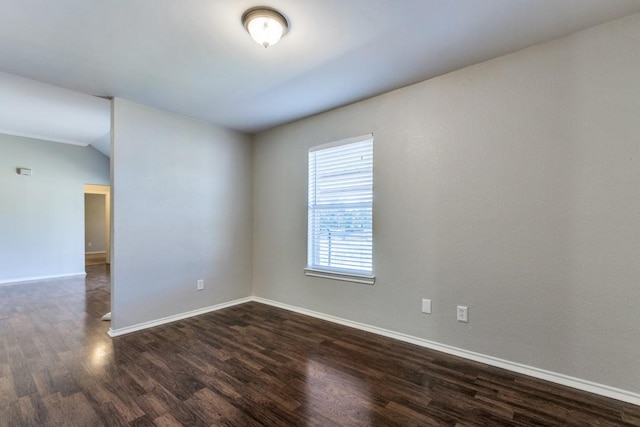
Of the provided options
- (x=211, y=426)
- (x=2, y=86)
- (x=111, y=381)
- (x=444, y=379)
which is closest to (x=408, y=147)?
(x=444, y=379)

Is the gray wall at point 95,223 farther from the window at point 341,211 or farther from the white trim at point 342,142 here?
the white trim at point 342,142

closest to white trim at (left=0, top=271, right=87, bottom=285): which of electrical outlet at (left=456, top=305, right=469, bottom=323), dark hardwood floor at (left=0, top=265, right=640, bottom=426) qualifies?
dark hardwood floor at (left=0, top=265, right=640, bottom=426)

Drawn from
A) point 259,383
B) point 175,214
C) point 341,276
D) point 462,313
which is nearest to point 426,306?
point 462,313

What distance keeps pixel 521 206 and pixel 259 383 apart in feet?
7.81

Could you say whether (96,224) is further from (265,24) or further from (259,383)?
(265,24)

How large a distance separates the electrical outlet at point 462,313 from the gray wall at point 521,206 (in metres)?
0.04

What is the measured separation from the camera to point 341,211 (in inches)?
135

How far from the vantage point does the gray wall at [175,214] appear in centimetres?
317

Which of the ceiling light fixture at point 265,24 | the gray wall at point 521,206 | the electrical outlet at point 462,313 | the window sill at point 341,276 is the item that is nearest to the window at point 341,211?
the window sill at point 341,276

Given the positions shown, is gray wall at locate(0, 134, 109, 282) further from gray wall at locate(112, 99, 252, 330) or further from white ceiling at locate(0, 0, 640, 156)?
gray wall at locate(112, 99, 252, 330)

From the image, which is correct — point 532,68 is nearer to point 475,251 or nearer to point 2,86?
point 475,251

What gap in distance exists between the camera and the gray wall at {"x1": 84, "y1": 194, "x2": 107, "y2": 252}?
1002 cm

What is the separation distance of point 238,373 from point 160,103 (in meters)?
2.90

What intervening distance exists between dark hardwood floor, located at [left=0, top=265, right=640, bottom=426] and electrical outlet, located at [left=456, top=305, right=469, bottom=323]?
33 centimetres
